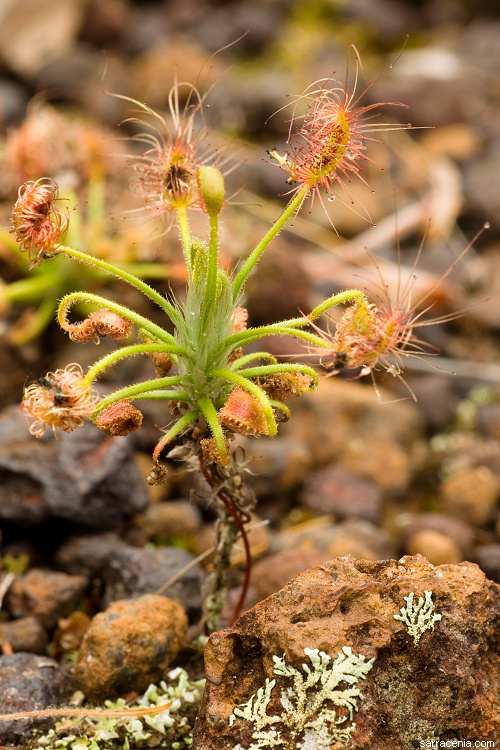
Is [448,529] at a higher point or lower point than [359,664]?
lower

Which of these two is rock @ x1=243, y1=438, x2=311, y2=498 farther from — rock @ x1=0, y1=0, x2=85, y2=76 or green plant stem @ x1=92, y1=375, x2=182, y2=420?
rock @ x1=0, y1=0, x2=85, y2=76

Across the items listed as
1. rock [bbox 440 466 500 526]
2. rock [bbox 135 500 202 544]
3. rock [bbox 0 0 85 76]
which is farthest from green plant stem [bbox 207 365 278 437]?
rock [bbox 0 0 85 76]

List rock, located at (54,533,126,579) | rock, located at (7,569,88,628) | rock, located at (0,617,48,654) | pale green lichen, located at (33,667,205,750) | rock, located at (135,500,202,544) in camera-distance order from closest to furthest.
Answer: pale green lichen, located at (33,667,205,750), rock, located at (0,617,48,654), rock, located at (7,569,88,628), rock, located at (54,533,126,579), rock, located at (135,500,202,544)

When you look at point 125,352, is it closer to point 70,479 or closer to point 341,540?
point 70,479

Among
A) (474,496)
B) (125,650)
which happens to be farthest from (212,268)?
(474,496)

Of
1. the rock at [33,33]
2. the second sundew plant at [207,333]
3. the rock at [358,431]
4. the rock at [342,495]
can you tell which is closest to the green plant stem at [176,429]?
the second sundew plant at [207,333]

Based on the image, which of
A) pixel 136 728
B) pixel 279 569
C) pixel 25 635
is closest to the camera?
pixel 136 728

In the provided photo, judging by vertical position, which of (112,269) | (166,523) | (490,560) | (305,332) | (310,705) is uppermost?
(112,269)
